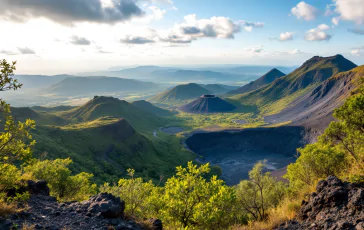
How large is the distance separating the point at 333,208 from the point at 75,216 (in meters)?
16.3

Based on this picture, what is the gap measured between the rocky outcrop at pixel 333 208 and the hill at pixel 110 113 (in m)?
155

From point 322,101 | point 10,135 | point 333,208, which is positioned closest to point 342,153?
point 333,208

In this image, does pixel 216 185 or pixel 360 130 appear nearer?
pixel 216 185

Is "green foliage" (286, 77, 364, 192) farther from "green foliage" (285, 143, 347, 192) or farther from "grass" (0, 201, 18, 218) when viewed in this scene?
"grass" (0, 201, 18, 218)

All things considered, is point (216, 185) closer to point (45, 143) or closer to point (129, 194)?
point (129, 194)

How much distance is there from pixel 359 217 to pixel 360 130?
9.98 metres

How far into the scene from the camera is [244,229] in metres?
15.1

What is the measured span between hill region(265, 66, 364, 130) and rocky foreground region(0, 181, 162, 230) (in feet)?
473

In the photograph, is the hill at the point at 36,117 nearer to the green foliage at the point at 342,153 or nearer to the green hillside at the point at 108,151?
the green hillside at the point at 108,151

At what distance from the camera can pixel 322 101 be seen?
173125mm

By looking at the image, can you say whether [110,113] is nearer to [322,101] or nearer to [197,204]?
[197,204]

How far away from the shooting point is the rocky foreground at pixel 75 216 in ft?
41.8

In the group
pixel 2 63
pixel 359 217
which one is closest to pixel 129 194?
pixel 2 63

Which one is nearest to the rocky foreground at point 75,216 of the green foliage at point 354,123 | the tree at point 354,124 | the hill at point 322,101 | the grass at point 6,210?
the grass at point 6,210
